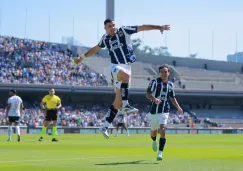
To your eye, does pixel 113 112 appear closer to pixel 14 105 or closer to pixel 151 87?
pixel 151 87

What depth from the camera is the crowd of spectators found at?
60.4 metres

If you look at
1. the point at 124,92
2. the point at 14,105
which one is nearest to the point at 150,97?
the point at 124,92

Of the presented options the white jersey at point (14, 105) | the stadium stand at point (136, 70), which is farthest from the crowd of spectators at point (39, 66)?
the white jersey at point (14, 105)

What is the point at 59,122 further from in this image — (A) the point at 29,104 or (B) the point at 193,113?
(B) the point at 193,113

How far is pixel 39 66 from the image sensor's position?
62625mm

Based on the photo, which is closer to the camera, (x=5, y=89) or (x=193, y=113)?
(x=5, y=89)

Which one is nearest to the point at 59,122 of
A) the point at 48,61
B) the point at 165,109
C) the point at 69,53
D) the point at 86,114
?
the point at 86,114

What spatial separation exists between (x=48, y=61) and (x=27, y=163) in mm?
53043

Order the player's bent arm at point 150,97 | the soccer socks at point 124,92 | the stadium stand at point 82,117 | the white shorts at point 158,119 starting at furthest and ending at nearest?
the stadium stand at point 82,117 → the white shorts at point 158,119 → the player's bent arm at point 150,97 → the soccer socks at point 124,92

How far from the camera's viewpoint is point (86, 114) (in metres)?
61.3

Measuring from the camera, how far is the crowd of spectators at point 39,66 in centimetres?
6041

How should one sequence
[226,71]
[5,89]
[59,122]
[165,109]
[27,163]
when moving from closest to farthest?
[27,163], [165,109], [59,122], [5,89], [226,71]

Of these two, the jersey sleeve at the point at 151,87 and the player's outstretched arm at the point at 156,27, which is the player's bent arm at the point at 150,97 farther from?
the player's outstretched arm at the point at 156,27

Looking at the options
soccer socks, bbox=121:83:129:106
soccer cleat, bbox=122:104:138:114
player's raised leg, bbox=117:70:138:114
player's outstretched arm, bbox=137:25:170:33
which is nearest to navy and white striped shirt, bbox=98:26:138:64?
player's raised leg, bbox=117:70:138:114
